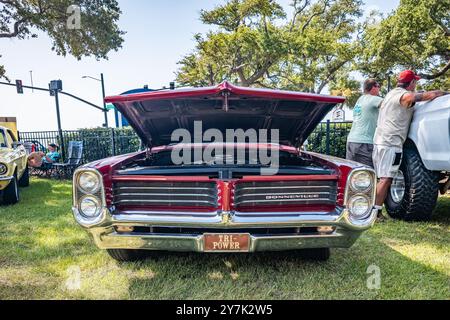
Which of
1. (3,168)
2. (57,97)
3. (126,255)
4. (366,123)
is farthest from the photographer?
(57,97)

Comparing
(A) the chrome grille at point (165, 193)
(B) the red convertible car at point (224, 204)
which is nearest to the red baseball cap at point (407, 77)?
(B) the red convertible car at point (224, 204)

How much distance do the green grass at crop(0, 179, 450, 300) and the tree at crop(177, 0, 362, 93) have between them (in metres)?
16.9

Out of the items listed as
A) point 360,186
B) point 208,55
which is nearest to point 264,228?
point 360,186

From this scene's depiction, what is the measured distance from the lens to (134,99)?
262 centimetres

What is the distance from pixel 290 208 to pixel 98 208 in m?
1.45

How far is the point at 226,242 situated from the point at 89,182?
1122 mm

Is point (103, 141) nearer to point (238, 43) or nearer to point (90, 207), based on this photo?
point (90, 207)

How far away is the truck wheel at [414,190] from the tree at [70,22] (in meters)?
12.2

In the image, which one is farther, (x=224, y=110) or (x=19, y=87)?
(x=19, y=87)

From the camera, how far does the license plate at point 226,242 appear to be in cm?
221

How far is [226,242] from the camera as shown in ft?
7.27

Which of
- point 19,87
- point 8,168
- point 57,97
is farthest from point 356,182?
point 19,87

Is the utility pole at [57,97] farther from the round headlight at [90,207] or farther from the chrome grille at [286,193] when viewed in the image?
the chrome grille at [286,193]
